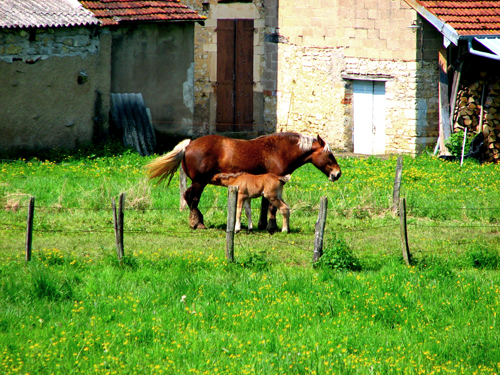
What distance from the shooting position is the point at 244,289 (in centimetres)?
842

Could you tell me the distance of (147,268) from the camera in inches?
358

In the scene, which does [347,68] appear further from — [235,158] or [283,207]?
[283,207]

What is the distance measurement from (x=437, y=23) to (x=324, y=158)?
8088 millimetres

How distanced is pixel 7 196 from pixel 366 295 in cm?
713

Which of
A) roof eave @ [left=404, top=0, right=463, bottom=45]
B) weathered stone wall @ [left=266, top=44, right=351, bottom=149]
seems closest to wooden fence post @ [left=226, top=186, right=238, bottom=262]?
roof eave @ [left=404, top=0, right=463, bottom=45]

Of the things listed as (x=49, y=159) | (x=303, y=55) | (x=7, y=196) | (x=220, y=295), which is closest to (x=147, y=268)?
(x=220, y=295)

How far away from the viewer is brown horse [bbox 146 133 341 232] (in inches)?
455

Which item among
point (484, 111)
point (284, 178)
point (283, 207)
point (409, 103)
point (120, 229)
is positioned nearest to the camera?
point (120, 229)

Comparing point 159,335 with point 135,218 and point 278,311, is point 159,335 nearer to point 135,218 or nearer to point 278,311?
point 278,311

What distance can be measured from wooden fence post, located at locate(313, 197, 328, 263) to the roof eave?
9810mm

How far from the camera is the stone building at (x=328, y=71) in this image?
1897cm

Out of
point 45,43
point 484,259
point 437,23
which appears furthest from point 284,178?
point 437,23

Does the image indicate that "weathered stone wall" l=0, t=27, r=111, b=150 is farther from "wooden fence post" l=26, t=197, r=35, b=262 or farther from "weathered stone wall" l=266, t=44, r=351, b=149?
"wooden fence post" l=26, t=197, r=35, b=262

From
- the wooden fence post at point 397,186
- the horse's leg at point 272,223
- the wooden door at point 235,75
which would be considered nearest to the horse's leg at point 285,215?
the horse's leg at point 272,223
